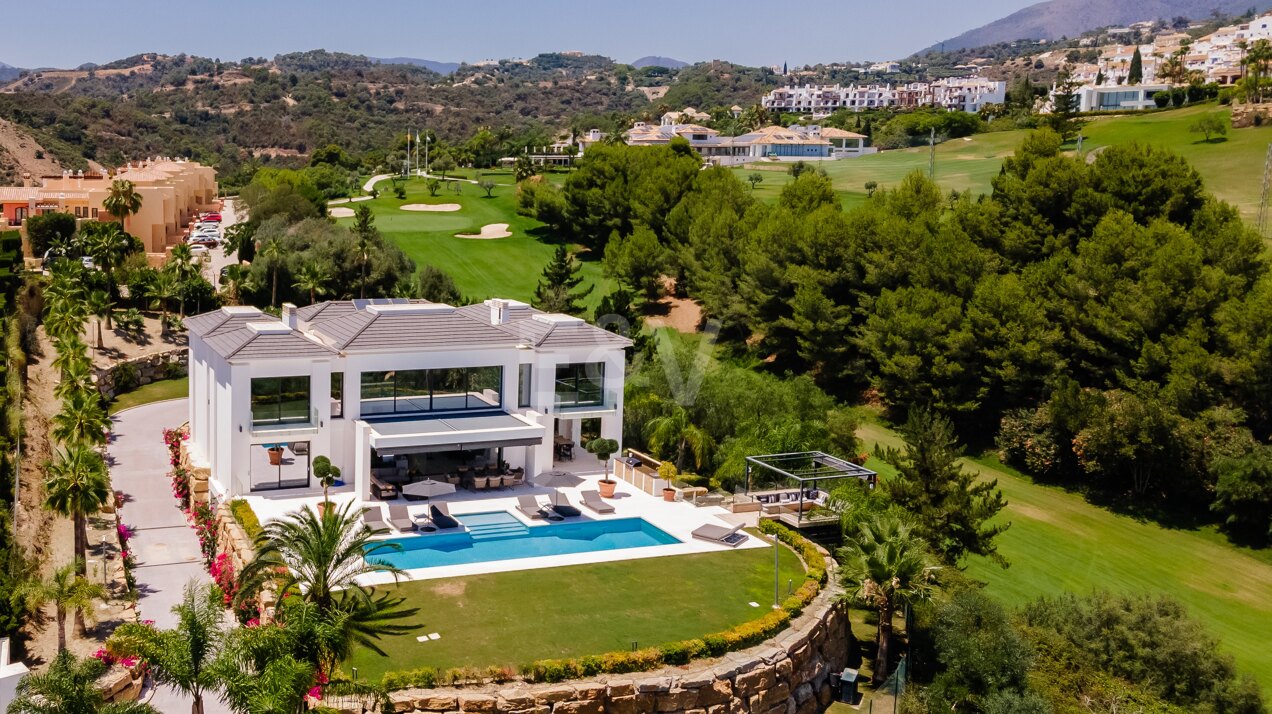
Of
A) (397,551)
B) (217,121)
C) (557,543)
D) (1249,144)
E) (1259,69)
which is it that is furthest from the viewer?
(217,121)

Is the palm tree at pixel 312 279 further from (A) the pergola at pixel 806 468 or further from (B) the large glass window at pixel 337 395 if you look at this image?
(A) the pergola at pixel 806 468

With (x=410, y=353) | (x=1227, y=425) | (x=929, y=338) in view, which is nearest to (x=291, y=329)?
(x=410, y=353)

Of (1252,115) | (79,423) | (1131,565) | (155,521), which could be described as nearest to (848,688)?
(1131,565)

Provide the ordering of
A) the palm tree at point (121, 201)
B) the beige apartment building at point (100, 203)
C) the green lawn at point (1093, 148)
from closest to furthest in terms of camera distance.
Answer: the palm tree at point (121, 201) → the beige apartment building at point (100, 203) → the green lawn at point (1093, 148)

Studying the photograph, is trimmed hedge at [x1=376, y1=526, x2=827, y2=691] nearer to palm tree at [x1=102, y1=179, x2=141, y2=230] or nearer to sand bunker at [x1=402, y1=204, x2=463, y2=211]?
palm tree at [x1=102, y1=179, x2=141, y2=230]

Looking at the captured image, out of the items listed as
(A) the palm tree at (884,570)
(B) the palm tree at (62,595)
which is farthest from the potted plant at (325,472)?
(A) the palm tree at (884,570)

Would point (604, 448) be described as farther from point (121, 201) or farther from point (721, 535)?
point (121, 201)

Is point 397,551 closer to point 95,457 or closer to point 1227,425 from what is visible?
point 95,457
